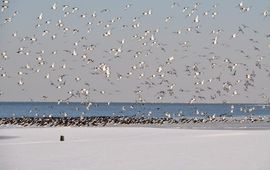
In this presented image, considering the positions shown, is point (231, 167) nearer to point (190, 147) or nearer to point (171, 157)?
point (171, 157)

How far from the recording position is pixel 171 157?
27.6m

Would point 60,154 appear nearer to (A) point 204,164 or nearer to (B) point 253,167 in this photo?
(A) point 204,164

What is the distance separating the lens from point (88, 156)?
91.6 feet

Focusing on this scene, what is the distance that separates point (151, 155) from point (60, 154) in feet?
13.3

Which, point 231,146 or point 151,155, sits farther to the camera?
point 231,146

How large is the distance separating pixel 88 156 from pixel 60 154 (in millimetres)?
1729

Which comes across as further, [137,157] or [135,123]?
[135,123]

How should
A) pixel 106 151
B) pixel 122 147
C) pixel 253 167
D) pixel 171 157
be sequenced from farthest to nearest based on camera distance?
pixel 122 147 → pixel 106 151 → pixel 171 157 → pixel 253 167

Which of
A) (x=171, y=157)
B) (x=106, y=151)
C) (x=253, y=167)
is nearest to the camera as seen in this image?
(x=253, y=167)

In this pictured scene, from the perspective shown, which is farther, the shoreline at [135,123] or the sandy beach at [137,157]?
the shoreline at [135,123]

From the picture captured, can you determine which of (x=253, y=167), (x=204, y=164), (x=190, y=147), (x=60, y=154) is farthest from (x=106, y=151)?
(x=253, y=167)

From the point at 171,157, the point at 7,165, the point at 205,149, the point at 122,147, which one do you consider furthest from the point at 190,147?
the point at 7,165

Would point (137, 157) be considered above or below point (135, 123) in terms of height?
below

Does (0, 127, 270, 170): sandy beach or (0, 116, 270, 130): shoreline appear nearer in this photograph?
(0, 127, 270, 170): sandy beach
